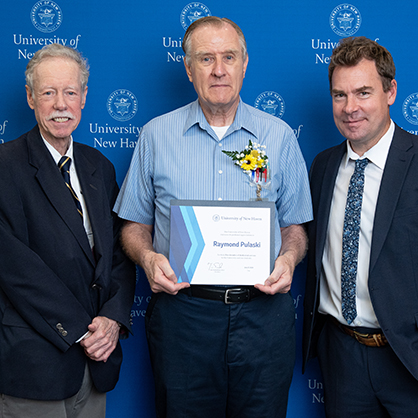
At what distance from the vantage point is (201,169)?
6.37ft

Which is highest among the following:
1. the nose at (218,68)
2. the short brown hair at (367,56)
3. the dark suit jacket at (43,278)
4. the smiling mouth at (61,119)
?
the short brown hair at (367,56)

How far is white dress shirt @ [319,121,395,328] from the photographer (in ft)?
6.37

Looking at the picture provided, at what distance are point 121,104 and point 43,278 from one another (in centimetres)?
120

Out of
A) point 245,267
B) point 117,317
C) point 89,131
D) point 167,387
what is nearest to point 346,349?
point 245,267

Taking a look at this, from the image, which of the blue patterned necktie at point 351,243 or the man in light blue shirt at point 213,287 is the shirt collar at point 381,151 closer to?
the blue patterned necktie at point 351,243

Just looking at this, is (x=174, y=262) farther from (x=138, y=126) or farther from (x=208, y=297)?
(x=138, y=126)

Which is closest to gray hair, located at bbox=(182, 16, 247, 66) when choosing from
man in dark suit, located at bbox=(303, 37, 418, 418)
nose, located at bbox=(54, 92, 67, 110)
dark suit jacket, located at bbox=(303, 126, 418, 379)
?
man in dark suit, located at bbox=(303, 37, 418, 418)

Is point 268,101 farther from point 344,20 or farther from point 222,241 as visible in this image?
point 222,241

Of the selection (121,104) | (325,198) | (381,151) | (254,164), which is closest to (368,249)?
(325,198)

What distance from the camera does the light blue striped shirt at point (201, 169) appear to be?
1938 millimetres

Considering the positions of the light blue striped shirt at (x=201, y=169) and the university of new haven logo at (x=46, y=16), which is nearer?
the light blue striped shirt at (x=201, y=169)

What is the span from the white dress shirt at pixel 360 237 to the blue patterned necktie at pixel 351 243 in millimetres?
23

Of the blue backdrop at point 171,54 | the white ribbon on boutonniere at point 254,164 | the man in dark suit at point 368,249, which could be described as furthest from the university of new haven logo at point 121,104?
the man in dark suit at point 368,249

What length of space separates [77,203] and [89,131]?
81cm
